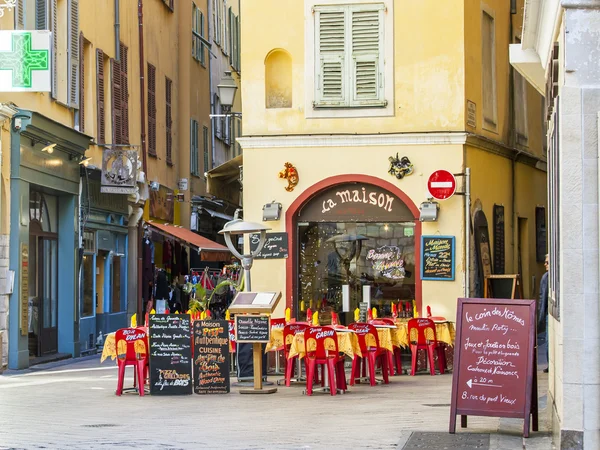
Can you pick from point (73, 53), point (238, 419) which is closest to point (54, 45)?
point (73, 53)

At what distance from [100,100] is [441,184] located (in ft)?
29.4

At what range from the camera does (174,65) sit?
1305 inches

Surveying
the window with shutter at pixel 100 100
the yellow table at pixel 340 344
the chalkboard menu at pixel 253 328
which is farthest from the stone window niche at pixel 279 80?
the yellow table at pixel 340 344

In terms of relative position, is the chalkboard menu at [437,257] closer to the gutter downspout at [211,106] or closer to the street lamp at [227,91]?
the street lamp at [227,91]

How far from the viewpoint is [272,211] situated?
20.2 meters

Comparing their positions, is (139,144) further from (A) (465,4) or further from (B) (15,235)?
(A) (465,4)

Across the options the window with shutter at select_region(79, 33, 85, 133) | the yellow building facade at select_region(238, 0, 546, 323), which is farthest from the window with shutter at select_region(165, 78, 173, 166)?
the yellow building facade at select_region(238, 0, 546, 323)

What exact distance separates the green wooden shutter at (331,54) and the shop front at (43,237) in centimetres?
462

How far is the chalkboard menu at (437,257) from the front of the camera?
19.9 metres

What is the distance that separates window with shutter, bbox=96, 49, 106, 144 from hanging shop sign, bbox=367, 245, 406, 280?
7.58m

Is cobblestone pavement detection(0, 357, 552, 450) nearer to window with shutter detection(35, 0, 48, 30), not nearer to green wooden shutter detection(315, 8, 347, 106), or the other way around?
green wooden shutter detection(315, 8, 347, 106)

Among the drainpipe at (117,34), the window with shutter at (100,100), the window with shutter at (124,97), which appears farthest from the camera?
the window with shutter at (124,97)

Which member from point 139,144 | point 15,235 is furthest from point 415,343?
point 139,144

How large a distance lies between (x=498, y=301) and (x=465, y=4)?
1024 cm
